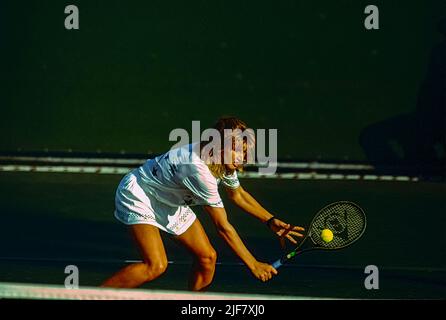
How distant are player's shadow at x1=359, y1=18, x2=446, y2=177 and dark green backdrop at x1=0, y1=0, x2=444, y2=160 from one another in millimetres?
111

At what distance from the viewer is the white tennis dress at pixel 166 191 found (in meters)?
6.34

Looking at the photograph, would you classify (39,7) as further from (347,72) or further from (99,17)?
(347,72)

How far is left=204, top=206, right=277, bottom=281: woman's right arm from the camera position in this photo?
602cm

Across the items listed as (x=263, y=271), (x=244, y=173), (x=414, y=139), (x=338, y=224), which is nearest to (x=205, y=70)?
(x=244, y=173)

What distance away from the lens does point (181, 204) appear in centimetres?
658

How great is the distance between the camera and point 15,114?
12.2 metres

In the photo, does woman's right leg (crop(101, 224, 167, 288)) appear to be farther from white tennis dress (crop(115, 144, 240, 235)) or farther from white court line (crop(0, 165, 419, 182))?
white court line (crop(0, 165, 419, 182))

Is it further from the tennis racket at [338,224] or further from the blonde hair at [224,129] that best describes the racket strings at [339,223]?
the blonde hair at [224,129]

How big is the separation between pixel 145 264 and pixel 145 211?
0.94 ft

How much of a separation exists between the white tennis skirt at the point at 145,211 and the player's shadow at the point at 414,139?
563 centimetres

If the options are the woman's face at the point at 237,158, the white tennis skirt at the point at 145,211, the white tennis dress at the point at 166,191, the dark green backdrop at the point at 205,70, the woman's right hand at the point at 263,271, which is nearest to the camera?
the woman's right hand at the point at 263,271

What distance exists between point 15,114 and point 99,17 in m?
1.30

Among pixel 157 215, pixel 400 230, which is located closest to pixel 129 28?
pixel 400 230

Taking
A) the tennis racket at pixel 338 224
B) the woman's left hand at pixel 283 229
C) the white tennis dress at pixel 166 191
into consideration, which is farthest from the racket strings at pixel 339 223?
the white tennis dress at pixel 166 191
